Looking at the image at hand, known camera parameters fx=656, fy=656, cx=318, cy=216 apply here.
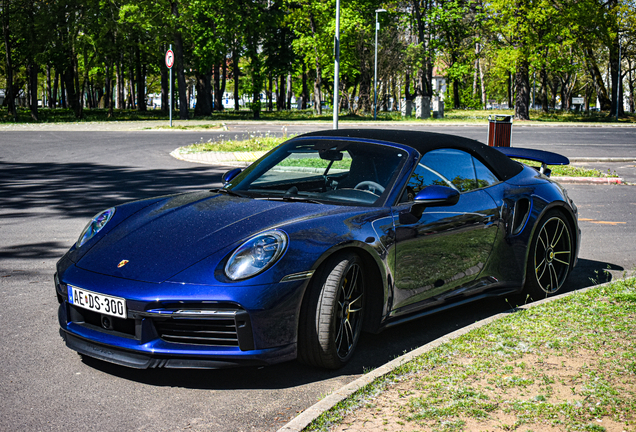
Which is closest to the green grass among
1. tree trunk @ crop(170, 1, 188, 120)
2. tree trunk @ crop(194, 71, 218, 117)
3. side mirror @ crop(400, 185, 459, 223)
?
tree trunk @ crop(194, 71, 218, 117)

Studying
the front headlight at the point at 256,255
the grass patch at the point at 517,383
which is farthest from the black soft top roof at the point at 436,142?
the front headlight at the point at 256,255

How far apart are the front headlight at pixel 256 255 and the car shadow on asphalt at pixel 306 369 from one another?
0.69 meters

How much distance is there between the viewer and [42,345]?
13.8ft

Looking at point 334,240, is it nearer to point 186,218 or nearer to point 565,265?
point 186,218

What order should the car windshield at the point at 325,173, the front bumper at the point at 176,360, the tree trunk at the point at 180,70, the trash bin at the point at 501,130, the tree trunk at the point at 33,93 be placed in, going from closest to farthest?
the front bumper at the point at 176,360, the car windshield at the point at 325,173, the trash bin at the point at 501,130, the tree trunk at the point at 33,93, the tree trunk at the point at 180,70

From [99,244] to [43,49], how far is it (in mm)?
38792

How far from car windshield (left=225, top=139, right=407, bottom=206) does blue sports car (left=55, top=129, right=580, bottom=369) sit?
0.01 m

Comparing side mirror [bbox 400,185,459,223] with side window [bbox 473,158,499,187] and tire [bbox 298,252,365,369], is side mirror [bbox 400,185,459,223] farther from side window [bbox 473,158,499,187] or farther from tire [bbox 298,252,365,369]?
side window [bbox 473,158,499,187]

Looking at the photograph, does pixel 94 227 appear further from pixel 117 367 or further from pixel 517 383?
pixel 517 383

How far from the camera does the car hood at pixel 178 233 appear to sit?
11.7 feet

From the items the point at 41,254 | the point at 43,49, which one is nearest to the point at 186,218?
the point at 41,254

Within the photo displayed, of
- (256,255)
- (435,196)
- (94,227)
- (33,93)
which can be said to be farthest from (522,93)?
(256,255)

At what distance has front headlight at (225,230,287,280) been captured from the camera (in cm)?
344

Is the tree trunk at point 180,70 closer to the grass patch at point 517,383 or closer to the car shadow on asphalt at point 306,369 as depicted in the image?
the car shadow on asphalt at point 306,369
